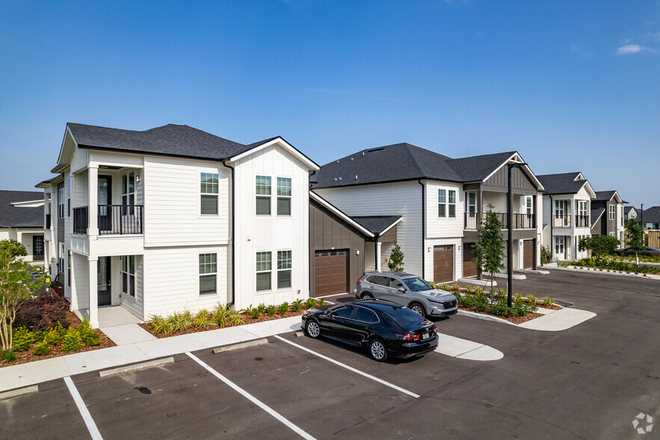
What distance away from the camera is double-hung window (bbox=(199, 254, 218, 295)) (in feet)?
50.6

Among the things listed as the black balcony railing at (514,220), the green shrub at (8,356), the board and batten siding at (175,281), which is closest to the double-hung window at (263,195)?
the board and batten siding at (175,281)

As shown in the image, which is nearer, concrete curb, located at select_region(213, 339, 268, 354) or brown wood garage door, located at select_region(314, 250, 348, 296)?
concrete curb, located at select_region(213, 339, 268, 354)

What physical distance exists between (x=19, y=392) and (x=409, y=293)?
12.3 m

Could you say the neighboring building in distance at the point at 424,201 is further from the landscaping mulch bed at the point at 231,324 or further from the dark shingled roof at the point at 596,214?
the dark shingled roof at the point at 596,214

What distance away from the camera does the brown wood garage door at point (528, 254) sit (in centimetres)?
3136

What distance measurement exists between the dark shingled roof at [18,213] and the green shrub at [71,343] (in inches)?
1213

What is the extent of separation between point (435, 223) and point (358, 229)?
5610 mm

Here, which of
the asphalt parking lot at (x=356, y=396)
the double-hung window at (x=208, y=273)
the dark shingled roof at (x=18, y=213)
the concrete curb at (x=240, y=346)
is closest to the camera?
the asphalt parking lot at (x=356, y=396)

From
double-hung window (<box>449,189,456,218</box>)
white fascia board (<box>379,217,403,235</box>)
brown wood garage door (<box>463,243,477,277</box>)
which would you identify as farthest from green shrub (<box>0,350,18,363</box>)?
brown wood garage door (<box>463,243,477,277</box>)

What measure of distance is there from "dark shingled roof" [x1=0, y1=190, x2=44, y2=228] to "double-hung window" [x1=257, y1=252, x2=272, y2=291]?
30.2m

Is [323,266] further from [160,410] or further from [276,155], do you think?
[160,410]

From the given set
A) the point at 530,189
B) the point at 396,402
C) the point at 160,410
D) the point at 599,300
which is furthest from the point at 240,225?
the point at 530,189

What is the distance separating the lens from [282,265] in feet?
56.0

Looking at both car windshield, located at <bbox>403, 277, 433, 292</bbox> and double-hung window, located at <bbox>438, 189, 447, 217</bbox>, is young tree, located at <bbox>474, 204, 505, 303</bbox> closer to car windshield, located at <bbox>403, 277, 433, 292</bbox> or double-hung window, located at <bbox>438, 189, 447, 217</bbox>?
car windshield, located at <bbox>403, 277, 433, 292</bbox>
